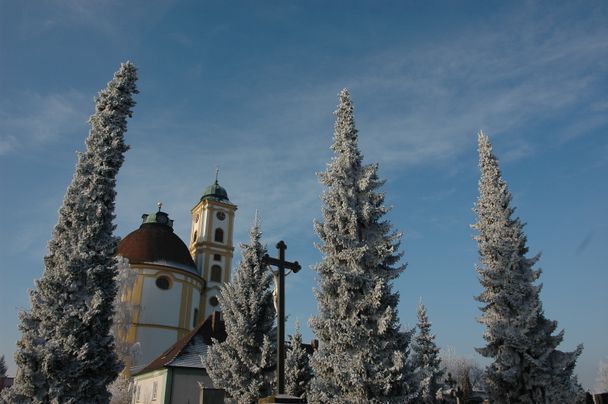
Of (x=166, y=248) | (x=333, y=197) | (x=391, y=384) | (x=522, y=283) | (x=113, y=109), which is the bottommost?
(x=391, y=384)

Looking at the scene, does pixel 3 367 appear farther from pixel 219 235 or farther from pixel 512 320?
pixel 512 320

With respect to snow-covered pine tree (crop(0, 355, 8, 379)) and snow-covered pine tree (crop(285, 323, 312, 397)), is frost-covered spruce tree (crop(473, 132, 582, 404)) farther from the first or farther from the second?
snow-covered pine tree (crop(0, 355, 8, 379))

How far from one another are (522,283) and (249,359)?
10079 millimetres

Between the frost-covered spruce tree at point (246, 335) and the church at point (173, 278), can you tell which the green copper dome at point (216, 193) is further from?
the frost-covered spruce tree at point (246, 335)

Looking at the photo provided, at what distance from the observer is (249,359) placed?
16.7 meters

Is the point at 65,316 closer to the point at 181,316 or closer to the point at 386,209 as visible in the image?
the point at 386,209

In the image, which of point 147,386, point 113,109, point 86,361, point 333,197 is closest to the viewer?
point 86,361

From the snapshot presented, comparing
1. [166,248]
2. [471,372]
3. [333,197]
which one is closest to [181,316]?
[166,248]

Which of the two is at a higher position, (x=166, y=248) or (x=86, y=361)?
(x=166, y=248)

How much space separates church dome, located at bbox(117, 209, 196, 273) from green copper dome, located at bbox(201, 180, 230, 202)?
862cm

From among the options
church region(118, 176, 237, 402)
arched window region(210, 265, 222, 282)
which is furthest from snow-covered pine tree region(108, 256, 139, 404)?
arched window region(210, 265, 222, 282)

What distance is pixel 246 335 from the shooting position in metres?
17.0

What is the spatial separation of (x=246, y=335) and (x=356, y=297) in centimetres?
A: 478

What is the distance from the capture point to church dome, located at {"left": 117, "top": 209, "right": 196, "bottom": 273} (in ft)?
159
